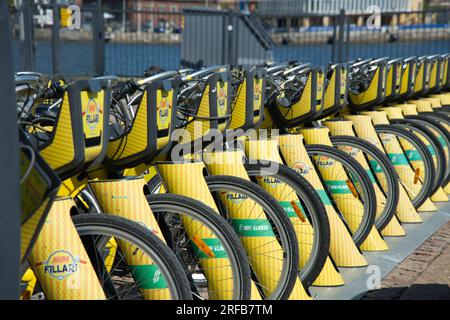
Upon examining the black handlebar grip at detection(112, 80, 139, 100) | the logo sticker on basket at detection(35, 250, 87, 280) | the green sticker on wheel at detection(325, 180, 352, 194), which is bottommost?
the green sticker on wheel at detection(325, 180, 352, 194)

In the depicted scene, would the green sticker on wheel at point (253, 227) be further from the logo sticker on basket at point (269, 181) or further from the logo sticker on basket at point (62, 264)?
the logo sticker on basket at point (62, 264)

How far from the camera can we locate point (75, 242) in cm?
294

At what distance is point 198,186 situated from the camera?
368 cm

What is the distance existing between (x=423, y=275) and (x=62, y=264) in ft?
8.14

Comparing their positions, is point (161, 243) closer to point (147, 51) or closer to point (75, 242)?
point (75, 242)

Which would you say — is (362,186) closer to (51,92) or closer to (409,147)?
(409,147)

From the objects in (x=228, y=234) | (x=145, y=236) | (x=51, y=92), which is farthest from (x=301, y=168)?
(x=145, y=236)

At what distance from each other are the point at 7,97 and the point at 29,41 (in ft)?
27.0

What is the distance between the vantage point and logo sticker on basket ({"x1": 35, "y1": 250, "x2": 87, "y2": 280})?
2912 millimetres

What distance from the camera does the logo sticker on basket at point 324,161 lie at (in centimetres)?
503

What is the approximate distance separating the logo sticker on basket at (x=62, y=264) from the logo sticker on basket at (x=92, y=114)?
533mm

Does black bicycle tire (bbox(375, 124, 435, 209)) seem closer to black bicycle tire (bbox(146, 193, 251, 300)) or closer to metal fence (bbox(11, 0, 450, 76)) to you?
black bicycle tire (bbox(146, 193, 251, 300))

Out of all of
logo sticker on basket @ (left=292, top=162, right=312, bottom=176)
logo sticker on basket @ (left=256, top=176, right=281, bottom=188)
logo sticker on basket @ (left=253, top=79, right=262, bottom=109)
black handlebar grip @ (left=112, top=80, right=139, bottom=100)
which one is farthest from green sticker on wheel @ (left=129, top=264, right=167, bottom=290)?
logo sticker on basket @ (left=292, top=162, right=312, bottom=176)
